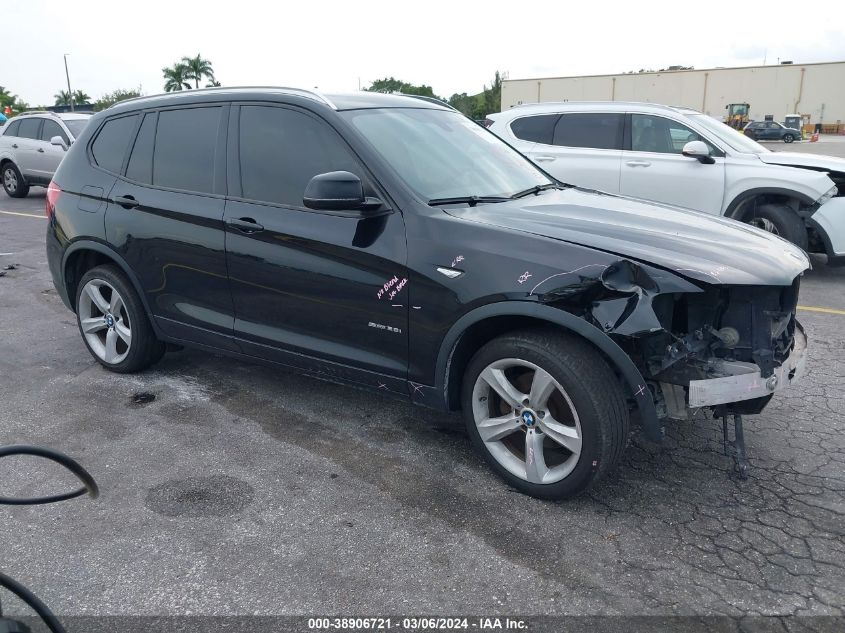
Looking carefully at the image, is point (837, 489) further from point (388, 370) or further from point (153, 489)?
point (153, 489)

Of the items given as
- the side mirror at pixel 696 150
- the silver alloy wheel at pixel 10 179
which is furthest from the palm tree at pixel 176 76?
the side mirror at pixel 696 150

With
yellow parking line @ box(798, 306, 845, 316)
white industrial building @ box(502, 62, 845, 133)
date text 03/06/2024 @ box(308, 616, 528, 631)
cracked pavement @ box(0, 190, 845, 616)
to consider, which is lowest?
date text 03/06/2024 @ box(308, 616, 528, 631)

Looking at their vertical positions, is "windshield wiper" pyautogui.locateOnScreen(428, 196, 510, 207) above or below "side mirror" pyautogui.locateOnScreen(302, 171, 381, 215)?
below

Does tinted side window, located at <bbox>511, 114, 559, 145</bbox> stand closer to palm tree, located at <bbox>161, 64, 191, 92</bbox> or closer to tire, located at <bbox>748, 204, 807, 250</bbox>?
tire, located at <bbox>748, 204, 807, 250</bbox>

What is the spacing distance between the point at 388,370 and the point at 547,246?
1040 mm

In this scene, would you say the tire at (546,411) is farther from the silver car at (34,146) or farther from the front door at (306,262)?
the silver car at (34,146)

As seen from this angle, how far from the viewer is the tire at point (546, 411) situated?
3078 mm

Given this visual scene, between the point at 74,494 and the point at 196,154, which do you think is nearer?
the point at 74,494

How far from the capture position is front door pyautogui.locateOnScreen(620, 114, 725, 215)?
26.0 ft

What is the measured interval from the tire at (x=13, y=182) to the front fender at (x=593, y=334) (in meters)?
15.2

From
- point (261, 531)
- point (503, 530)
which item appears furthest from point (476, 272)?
point (261, 531)

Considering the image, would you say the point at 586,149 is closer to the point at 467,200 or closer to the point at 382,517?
the point at 467,200

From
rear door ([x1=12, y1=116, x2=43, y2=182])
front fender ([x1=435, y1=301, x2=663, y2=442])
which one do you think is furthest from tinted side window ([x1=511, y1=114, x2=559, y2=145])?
rear door ([x1=12, y1=116, x2=43, y2=182])

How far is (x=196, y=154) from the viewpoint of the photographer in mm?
4371
